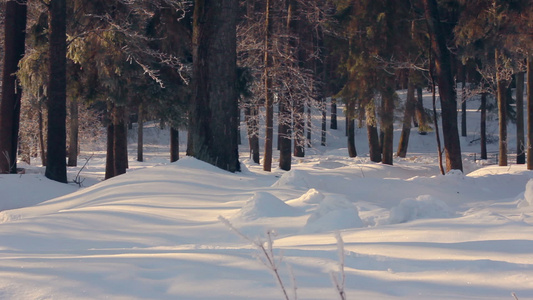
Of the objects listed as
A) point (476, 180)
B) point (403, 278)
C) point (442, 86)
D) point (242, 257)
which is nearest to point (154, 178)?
point (242, 257)

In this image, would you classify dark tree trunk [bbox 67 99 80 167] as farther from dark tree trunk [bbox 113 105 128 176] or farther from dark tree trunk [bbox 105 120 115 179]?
dark tree trunk [bbox 113 105 128 176]

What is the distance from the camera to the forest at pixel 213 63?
37.1ft

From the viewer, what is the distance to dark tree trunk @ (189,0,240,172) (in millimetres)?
11156

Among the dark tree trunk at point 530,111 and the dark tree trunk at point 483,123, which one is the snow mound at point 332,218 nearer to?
the dark tree trunk at point 530,111

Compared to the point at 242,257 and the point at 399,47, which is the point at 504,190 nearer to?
the point at 242,257

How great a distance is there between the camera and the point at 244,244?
198 inches

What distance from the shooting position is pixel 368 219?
6645 mm

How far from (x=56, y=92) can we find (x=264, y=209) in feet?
27.4

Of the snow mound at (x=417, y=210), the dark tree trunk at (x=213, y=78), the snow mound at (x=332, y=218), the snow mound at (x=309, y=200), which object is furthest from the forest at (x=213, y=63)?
the snow mound at (x=417, y=210)

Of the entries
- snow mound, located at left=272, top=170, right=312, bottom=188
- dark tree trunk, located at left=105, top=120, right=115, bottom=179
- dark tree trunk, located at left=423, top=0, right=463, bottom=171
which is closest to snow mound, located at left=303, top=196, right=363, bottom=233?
snow mound, located at left=272, top=170, right=312, bottom=188

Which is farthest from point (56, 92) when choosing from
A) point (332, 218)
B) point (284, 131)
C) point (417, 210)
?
point (284, 131)

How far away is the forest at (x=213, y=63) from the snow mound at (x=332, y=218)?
17.6 ft

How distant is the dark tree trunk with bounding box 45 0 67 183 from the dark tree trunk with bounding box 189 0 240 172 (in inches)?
144

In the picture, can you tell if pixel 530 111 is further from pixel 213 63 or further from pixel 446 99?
pixel 213 63
